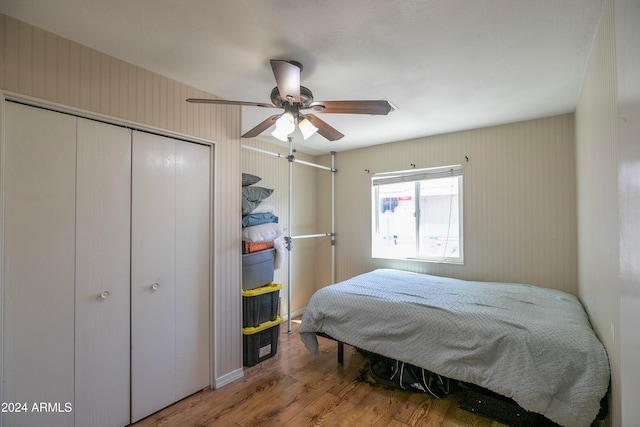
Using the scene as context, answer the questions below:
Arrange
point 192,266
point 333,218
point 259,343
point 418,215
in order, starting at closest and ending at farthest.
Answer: point 192,266
point 259,343
point 418,215
point 333,218

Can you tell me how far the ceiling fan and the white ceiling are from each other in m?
0.22

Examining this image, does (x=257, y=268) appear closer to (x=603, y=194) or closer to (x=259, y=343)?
(x=259, y=343)

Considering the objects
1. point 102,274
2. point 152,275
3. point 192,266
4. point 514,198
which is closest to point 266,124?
point 192,266

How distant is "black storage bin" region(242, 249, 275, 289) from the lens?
271cm

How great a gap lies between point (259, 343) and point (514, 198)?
3.05 metres

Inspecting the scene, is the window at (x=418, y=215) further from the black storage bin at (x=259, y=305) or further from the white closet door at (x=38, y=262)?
the white closet door at (x=38, y=262)

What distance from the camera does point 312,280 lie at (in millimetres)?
4391

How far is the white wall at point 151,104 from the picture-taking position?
4.90ft

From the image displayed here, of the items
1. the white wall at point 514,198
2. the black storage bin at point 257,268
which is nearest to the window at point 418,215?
the white wall at point 514,198

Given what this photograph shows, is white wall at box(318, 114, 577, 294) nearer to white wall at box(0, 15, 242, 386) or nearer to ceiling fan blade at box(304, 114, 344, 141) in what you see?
ceiling fan blade at box(304, 114, 344, 141)

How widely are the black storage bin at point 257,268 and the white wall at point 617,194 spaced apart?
2508 millimetres

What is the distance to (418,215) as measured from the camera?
3.67m

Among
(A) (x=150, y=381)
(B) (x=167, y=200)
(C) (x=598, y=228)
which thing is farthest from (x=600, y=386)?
(B) (x=167, y=200)

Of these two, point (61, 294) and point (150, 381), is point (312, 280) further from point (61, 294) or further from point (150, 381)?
point (61, 294)
